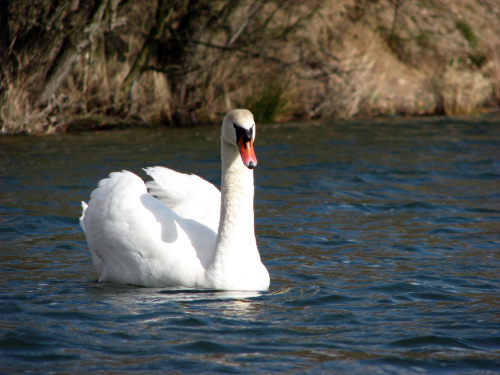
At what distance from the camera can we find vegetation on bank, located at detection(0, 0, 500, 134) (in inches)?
596

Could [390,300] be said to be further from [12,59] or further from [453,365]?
[12,59]

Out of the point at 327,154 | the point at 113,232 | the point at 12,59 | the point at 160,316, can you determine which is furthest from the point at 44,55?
the point at 160,316

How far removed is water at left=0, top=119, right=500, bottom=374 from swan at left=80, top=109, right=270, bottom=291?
130mm

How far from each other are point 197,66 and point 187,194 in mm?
11328

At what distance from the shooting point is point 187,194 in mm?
6715

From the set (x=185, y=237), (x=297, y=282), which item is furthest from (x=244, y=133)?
(x=297, y=282)

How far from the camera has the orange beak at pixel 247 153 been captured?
523 centimetres

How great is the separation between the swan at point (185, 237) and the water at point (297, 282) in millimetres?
130

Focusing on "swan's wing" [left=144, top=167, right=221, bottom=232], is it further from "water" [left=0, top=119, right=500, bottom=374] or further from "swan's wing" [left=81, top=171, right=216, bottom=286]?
"water" [left=0, top=119, right=500, bottom=374]

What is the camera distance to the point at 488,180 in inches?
444

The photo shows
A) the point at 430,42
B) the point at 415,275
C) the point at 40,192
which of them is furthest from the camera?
the point at 430,42

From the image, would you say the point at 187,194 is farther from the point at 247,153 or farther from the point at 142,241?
the point at 247,153

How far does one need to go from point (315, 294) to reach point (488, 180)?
632cm

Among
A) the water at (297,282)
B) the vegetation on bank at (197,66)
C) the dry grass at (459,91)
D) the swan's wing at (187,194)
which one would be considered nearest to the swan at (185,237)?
the water at (297,282)
